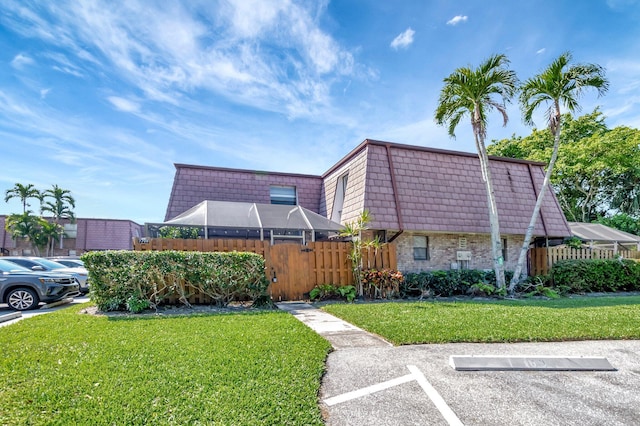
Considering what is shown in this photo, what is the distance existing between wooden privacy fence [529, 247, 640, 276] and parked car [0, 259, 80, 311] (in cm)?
1586

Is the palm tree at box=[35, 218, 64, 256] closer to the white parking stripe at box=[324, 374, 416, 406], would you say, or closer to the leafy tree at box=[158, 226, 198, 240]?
the leafy tree at box=[158, 226, 198, 240]

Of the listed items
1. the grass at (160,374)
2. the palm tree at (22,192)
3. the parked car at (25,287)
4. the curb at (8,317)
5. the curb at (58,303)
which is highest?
the palm tree at (22,192)

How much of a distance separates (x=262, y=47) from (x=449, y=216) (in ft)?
27.7

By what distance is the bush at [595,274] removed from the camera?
38.7ft

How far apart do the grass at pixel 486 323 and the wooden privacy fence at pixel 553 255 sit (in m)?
4.86

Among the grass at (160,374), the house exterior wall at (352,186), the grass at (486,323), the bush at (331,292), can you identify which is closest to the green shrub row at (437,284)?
the bush at (331,292)

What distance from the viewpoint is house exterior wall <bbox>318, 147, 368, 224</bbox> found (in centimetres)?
1160

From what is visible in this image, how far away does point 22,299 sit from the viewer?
8289 millimetres

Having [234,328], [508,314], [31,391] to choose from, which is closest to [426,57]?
[508,314]

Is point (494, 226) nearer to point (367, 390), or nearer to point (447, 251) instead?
point (447, 251)

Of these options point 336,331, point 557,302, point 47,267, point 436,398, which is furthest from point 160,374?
point 557,302

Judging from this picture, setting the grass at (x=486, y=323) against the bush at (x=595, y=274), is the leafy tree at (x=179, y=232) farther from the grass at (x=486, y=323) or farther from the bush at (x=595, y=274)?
the bush at (x=595, y=274)

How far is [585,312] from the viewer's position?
7039mm

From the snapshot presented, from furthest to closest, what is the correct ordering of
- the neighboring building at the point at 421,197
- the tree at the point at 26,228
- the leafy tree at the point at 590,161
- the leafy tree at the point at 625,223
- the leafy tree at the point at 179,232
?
the tree at the point at 26,228 < the leafy tree at the point at 625,223 < the leafy tree at the point at 590,161 < the neighboring building at the point at 421,197 < the leafy tree at the point at 179,232
